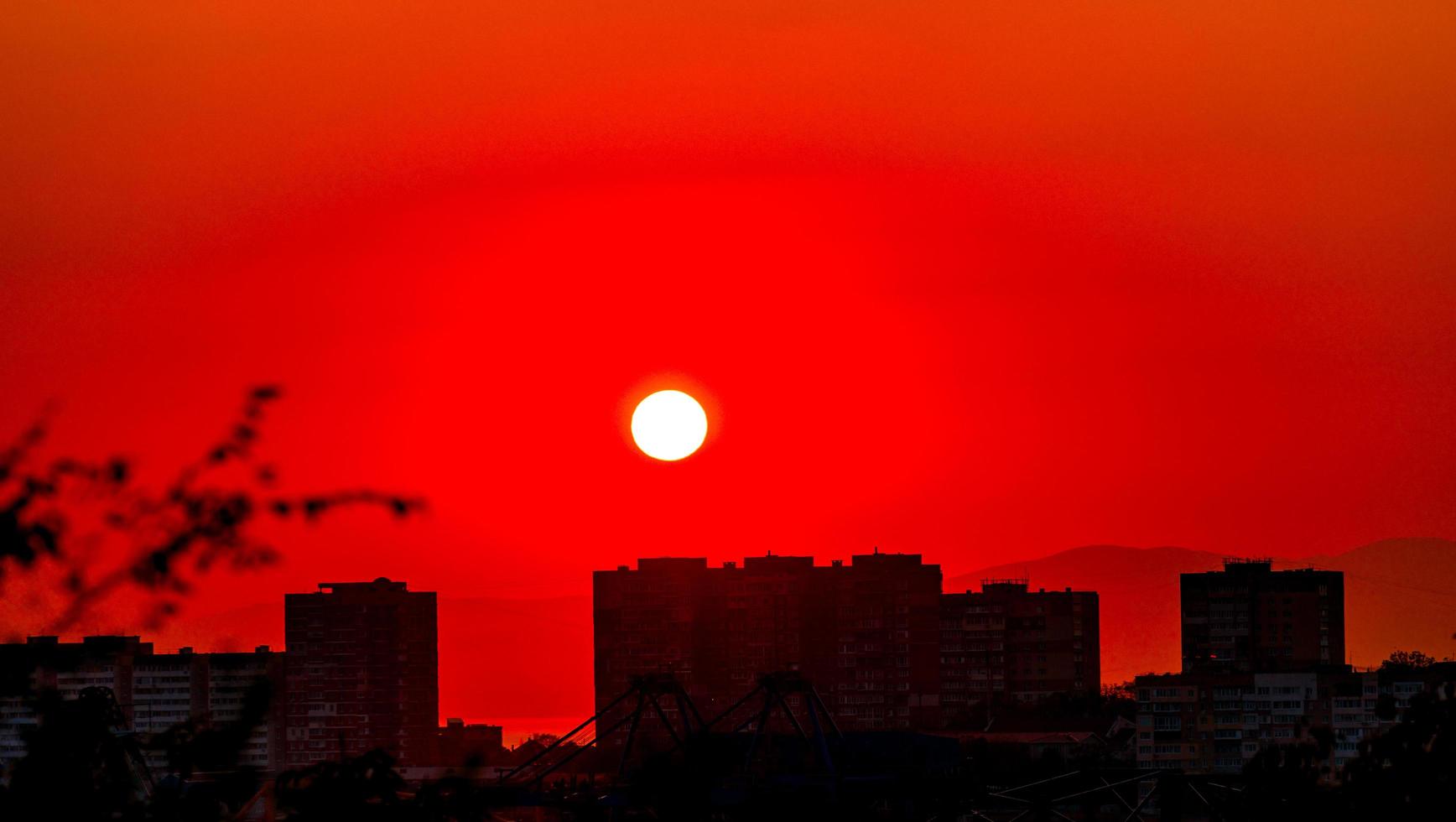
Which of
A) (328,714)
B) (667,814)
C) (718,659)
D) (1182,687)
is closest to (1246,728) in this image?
(1182,687)

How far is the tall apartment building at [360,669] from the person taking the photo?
330ft

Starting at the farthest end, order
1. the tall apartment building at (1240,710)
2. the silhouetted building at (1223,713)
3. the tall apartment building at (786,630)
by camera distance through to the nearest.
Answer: the tall apartment building at (786,630), the silhouetted building at (1223,713), the tall apartment building at (1240,710)

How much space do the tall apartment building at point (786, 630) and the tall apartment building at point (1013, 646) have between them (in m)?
4.17

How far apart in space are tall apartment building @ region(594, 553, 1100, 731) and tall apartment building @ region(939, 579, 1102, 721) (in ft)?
13.7

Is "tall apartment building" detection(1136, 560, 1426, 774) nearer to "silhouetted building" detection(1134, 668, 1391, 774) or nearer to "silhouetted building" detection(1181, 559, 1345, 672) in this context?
A: "silhouetted building" detection(1134, 668, 1391, 774)

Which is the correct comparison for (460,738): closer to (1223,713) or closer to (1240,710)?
(1223,713)

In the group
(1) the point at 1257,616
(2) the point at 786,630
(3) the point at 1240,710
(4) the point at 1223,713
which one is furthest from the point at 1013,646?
(3) the point at 1240,710

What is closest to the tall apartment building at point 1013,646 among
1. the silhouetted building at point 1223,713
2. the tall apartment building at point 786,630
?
the tall apartment building at point 786,630

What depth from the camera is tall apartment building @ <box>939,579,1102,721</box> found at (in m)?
106

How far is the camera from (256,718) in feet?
21.2

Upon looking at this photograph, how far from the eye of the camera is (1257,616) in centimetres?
9975

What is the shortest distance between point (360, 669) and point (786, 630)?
58.5ft

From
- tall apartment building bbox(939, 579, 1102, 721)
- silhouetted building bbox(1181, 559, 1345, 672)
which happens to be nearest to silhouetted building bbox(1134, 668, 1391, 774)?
silhouetted building bbox(1181, 559, 1345, 672)

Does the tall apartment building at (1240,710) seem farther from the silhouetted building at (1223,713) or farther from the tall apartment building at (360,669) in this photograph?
the tall apartment building at (360,669)
